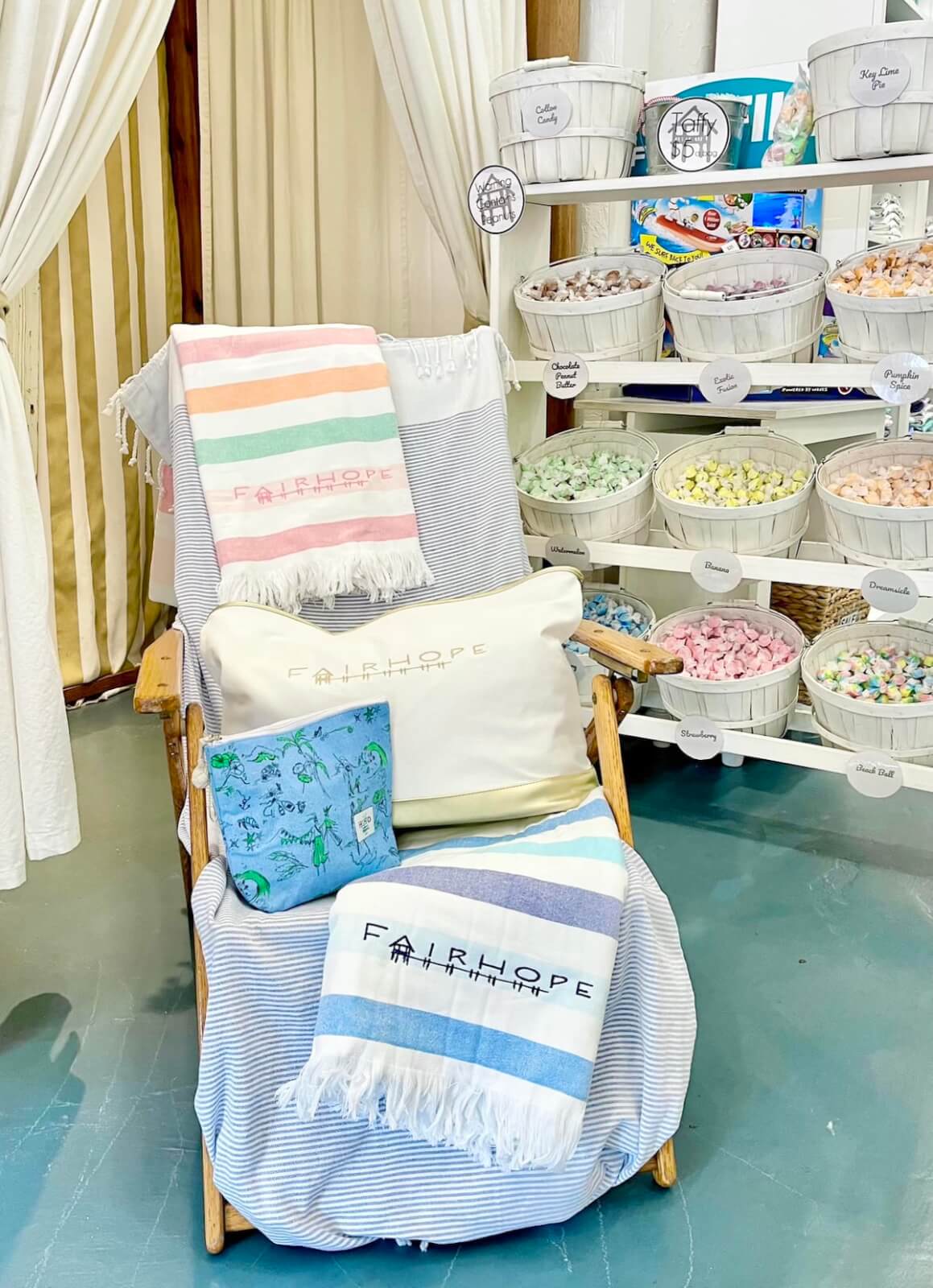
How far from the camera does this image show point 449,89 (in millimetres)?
2740

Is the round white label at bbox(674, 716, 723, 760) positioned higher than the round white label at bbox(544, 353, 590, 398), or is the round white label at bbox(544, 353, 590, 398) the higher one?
the round white label at bbox(544, 353, 590, 398)

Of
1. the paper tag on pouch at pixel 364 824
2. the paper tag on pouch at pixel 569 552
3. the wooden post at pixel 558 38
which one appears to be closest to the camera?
the paper tag on pouch at pixel 364 824

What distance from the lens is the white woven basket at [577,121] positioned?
7.68ft

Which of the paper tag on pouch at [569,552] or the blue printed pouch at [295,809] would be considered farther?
the paper tag on pouch at [569,552]

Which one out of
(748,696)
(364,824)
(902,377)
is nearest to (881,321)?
(902,377)

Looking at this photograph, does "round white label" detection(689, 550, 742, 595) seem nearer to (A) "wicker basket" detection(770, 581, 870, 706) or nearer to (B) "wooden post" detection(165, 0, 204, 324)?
(A) "wicker basket" detection(770, 581, 870, 706)

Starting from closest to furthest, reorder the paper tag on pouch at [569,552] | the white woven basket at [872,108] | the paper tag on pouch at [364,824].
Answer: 1. the paper tag on pouch at [364,824]
2. the white woven basket at [872,108]
3. the paper tag on pouch at [569,552]

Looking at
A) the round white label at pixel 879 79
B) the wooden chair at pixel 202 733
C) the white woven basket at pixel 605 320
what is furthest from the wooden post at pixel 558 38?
the wooden chair at pixel 202 733

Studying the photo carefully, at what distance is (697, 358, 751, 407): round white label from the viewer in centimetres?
229

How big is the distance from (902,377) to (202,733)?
1397 millimetres

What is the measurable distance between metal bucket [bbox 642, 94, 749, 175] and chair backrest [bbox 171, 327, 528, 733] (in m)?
0.51

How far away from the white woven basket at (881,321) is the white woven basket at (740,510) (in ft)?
0.88

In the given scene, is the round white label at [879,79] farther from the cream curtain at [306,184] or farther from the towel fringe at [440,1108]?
Result: the towel fringe at [440,1108]

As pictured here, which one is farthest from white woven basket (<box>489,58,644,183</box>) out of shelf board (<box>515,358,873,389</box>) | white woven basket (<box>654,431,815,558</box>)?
white woven basket (<box>654,431,815,558</box>)
